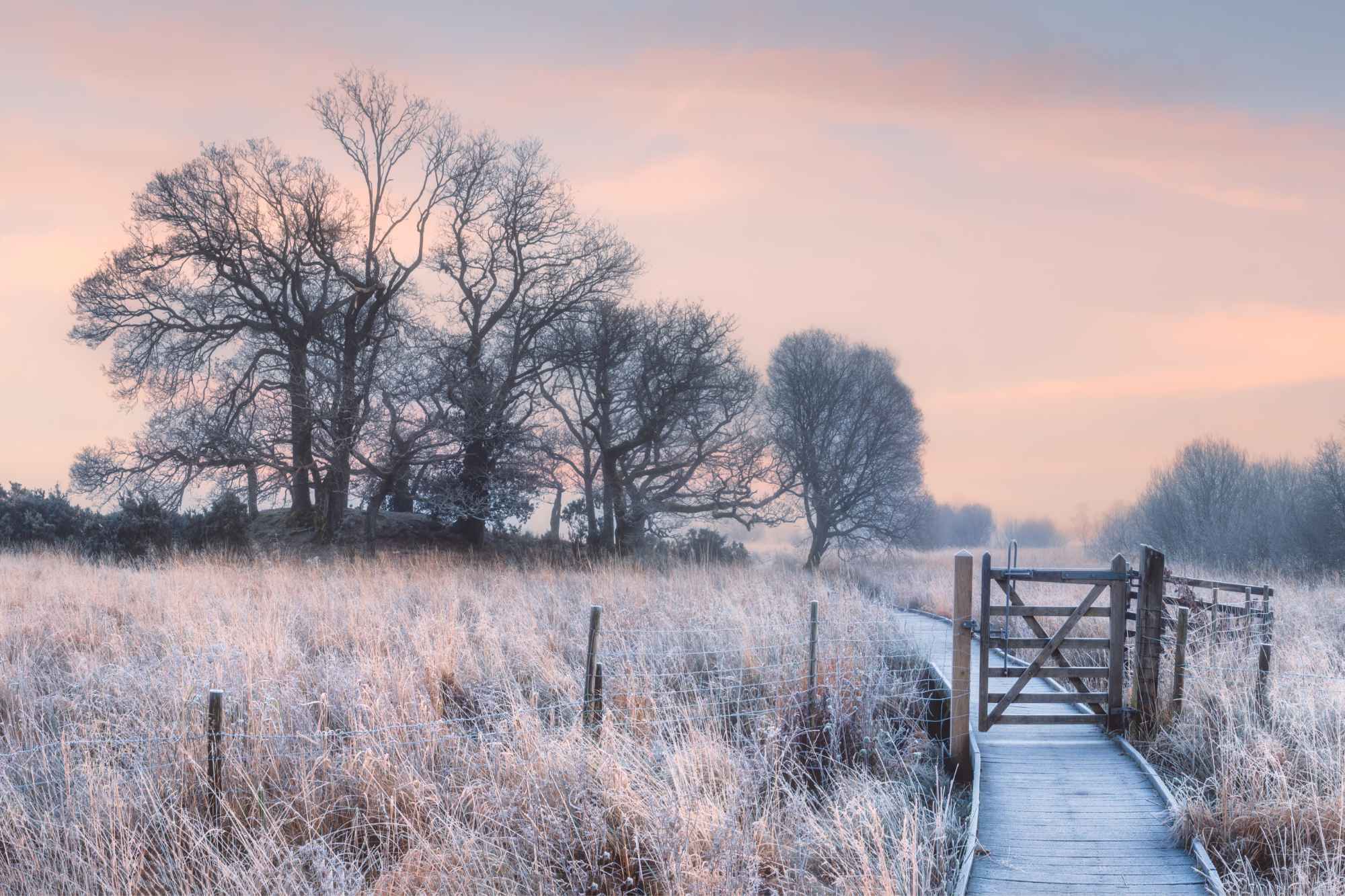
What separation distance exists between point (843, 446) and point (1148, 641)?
69.5 ft

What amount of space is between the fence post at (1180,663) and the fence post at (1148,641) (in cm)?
24

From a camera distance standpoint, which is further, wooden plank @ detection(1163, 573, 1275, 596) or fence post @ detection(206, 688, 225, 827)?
wooden plank @ detection(1163, 573, 1275, 596)

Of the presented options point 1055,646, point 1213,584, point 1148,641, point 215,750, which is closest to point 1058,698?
point 1055,646

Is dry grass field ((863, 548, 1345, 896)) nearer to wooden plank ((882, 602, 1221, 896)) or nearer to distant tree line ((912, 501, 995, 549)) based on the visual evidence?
wooden plank ((882, 602, 1221, 896))

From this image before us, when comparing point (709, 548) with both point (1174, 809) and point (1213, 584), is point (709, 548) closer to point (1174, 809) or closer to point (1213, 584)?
point (1213, 584)

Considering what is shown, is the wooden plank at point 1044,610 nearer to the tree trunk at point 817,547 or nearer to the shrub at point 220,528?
the shrub at point 220,528

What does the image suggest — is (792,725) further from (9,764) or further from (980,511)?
(980,511)

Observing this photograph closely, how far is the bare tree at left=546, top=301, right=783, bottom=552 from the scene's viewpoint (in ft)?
84.5

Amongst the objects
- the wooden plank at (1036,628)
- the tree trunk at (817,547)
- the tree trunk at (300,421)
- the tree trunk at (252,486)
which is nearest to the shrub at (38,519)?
the tree trunk at (252,486)

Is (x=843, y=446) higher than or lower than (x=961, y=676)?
higher

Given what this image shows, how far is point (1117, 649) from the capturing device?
30.1ft

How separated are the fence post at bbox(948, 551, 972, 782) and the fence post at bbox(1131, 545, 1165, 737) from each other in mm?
2105

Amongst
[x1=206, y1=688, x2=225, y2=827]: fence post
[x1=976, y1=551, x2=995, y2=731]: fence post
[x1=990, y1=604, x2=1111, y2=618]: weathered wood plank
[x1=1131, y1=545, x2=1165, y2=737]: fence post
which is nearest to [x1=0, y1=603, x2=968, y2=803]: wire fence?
[x1=206, y1=688, x2=225, y2=827]: fence post

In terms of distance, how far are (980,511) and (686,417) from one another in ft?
153
